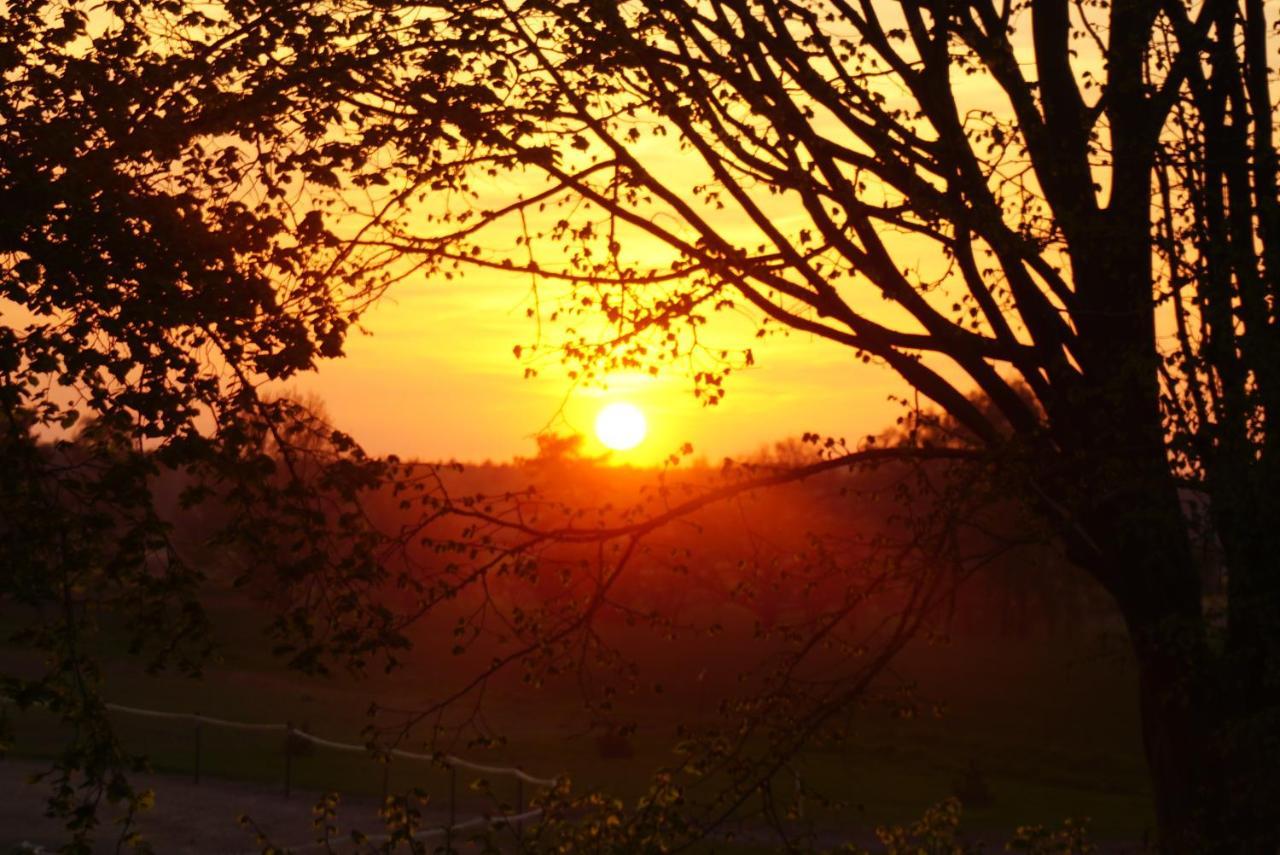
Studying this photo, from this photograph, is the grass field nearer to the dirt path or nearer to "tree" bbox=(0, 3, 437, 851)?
the dirt path

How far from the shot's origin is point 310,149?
9203 mm

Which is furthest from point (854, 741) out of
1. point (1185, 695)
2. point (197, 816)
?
point (1185, 695)

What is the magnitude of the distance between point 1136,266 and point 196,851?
18829mm

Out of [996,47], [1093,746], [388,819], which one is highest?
[996,47]

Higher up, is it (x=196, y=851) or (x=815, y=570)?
(x=815, y=570)

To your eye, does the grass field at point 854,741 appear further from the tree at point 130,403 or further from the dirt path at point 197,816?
the tree at point 130,403

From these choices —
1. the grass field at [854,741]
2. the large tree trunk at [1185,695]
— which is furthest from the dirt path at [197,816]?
the large tree trunk at [1185,695]

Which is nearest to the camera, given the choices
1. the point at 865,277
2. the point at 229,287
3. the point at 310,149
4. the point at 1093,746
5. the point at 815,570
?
the point at 229,287

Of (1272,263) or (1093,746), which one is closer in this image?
(1272,263)

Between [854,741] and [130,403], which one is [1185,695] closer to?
[130,403]

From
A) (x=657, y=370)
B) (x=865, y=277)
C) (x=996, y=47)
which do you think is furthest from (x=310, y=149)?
(x=996, y=47)

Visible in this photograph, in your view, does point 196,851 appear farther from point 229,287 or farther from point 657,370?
point 229,287

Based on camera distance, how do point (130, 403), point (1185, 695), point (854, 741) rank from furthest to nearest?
point (854, 741)
point (1185, 695)
point (130, 403)

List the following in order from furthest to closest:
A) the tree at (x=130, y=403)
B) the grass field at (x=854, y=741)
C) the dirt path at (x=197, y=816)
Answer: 1. the grass field at (x=854, y=741)
2. the dirt path at (x=197, y=816)
3. the tree at (x=130, y=403)
